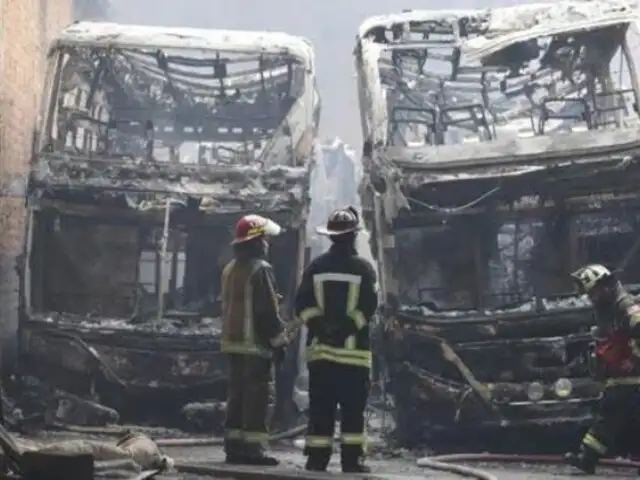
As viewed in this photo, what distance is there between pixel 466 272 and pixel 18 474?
408cm

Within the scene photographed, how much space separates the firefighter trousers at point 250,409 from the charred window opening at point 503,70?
7.63 ft

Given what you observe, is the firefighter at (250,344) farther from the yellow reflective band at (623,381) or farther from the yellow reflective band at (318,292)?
the yellow reflective band at (623,381)

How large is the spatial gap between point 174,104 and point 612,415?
5866 mm

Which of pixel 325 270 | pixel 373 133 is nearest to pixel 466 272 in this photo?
pixel 373 133

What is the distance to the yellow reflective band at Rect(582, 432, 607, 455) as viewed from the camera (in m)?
6.43

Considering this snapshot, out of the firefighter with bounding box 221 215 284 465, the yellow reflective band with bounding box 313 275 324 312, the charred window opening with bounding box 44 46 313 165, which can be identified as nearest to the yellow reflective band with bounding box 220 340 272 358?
the firefighter with bounding box 221 215 284 465

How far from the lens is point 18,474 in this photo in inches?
172

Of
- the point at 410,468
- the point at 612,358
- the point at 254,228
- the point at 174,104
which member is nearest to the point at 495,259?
the point at 612,358

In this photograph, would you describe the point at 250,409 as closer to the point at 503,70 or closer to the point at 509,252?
the point at 509,252

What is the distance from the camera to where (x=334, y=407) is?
6.10m

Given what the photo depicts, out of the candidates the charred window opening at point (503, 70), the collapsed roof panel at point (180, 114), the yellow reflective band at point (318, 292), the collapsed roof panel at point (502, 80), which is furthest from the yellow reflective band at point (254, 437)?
the charred window opening at point (503, 70)

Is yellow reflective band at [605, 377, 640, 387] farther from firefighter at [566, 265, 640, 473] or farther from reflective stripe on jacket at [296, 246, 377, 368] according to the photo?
reflective stripe on jacket at [296, 246, 377, 368]

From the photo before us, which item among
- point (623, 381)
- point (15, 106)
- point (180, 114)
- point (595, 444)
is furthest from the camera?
point (15, 106)

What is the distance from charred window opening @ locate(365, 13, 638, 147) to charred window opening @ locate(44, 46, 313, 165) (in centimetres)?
93
